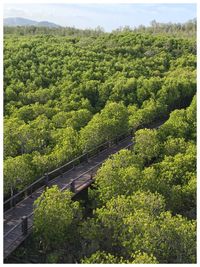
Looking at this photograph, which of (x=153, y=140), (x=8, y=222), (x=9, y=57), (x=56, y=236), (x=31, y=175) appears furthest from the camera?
(x=9, y=57)

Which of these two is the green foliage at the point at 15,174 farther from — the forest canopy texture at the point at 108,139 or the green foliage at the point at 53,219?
the green foliage at the point at 53,219

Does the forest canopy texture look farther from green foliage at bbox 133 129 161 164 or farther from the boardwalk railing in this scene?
the boardwalk railing

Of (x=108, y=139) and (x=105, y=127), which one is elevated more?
(x=105, y=127)

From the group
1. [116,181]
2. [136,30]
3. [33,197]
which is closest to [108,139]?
[116,181]

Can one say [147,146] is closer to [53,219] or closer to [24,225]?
[53,219]

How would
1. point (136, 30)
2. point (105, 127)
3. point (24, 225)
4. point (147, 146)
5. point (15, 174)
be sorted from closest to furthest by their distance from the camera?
1. point (24, 225)
2. point (15, 174)
3. point (147, 146)
4. point (105, 127)
5. point (136, 30)

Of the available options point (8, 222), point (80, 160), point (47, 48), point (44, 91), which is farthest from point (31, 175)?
point (47, 48)

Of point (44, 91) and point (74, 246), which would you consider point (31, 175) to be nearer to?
point (74, 246)

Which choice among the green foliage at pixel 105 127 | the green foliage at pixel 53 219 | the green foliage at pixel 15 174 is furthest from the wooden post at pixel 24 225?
the green foliage at pixel 105 127
